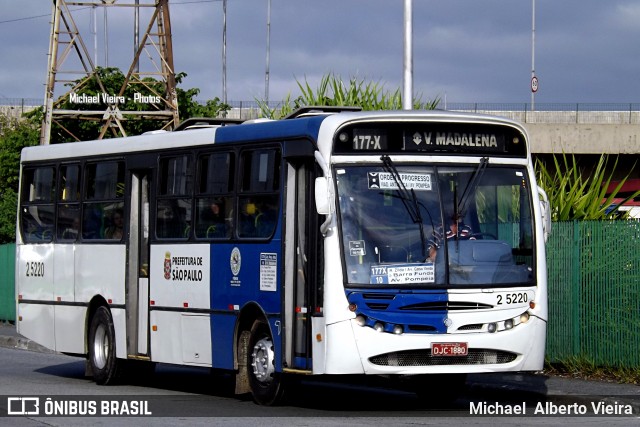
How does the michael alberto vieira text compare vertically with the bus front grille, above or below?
below

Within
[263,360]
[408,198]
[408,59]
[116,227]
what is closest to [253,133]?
[408,198]

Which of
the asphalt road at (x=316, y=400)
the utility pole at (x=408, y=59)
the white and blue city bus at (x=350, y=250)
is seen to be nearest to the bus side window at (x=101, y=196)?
the white and blue city bus at (x=350, y=250)

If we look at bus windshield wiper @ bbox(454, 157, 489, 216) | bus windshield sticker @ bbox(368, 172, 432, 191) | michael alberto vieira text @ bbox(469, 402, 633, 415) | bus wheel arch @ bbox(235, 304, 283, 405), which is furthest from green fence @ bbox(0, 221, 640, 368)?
bus wheel arch @ bbox(235, 304, 283, 405)

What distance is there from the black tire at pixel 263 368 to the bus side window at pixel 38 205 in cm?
589

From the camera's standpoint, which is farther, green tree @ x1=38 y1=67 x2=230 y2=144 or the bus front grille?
green tree @ x1=38 y1=67 x2=230 y2=144

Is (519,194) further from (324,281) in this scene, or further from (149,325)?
(149,325)

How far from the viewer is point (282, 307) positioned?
14438 millimetres

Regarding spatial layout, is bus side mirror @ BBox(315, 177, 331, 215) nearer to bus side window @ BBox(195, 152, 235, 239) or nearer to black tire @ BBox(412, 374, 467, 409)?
bus side window @ BBox(195, 152, 235, 239)

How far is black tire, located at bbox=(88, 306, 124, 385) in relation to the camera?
18.2m

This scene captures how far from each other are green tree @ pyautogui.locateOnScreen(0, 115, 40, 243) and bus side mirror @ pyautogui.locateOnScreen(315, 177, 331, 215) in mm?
28390

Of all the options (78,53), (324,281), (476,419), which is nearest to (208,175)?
(324,281)

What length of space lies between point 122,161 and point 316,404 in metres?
4.81

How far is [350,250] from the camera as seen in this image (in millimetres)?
13578

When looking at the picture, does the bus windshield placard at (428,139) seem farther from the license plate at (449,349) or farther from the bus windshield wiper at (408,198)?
the license plate at (449,349)
